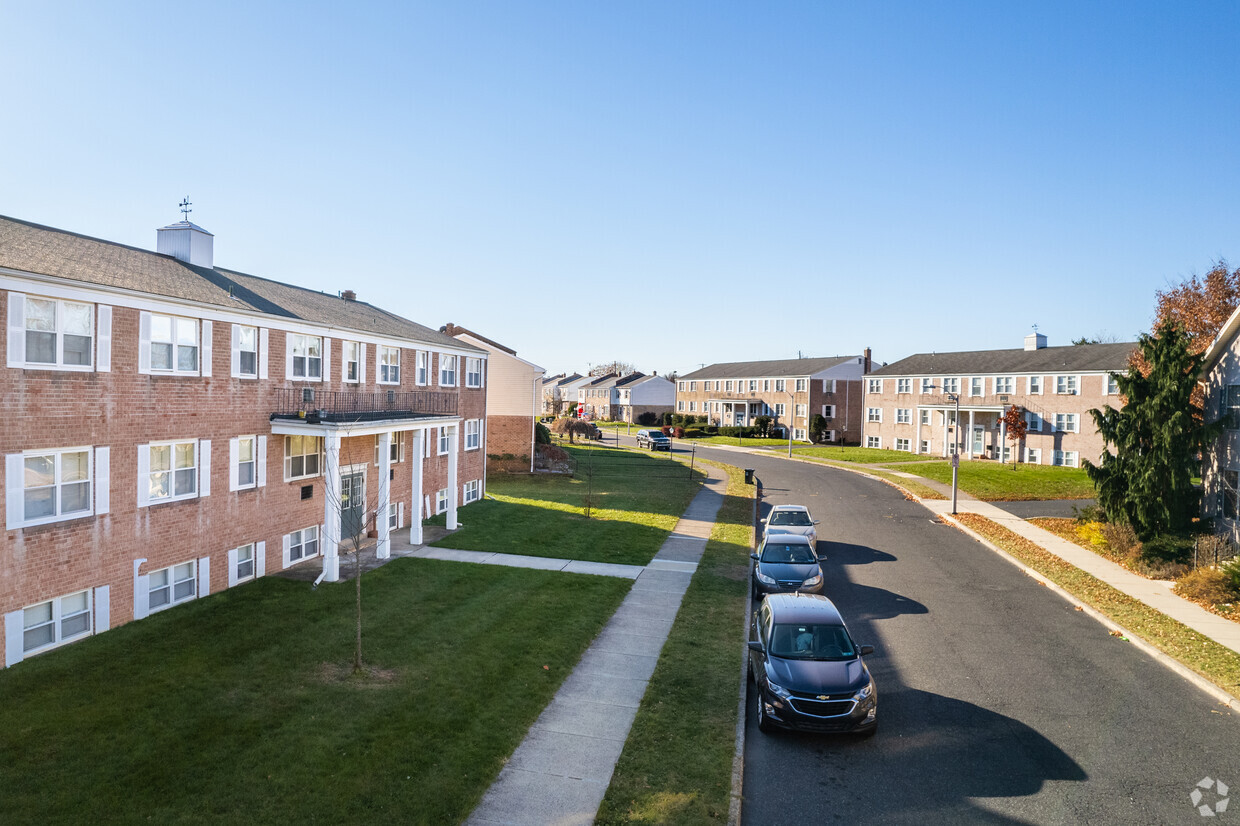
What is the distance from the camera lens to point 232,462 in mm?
17109

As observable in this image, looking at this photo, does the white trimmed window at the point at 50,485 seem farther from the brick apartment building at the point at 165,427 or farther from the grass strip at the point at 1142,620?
the grass strip at the point at 1142,620

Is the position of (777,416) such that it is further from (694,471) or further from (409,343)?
(409,343)

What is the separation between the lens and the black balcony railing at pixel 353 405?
18859mm

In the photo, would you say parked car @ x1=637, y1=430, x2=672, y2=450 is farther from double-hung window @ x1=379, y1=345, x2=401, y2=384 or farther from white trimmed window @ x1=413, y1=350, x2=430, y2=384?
double-hung window @ x1=379, y1=345, x2=401, y2=384

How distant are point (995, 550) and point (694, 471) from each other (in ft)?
75.7

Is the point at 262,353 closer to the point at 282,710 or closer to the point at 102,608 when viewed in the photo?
the point at 102,608

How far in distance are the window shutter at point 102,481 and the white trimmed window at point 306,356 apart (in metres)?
5.80

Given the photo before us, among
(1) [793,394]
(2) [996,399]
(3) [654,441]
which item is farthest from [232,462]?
(1) [793,394]

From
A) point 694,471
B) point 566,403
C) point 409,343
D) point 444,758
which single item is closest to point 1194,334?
point 694,471

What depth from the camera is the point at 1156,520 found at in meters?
23.5

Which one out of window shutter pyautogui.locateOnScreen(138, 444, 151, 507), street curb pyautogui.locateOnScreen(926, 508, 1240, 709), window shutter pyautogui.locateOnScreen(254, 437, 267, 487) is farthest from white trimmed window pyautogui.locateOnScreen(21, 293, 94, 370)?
street curb pyautogui.locateOnScreen(926, 508, 1240, 709)

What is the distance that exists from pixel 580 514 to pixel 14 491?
19597mm

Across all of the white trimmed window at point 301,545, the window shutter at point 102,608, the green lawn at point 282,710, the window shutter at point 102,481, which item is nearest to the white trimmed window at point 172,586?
the green lawn at point 282,710

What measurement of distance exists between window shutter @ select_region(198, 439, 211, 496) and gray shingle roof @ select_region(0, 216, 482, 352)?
320 cm
